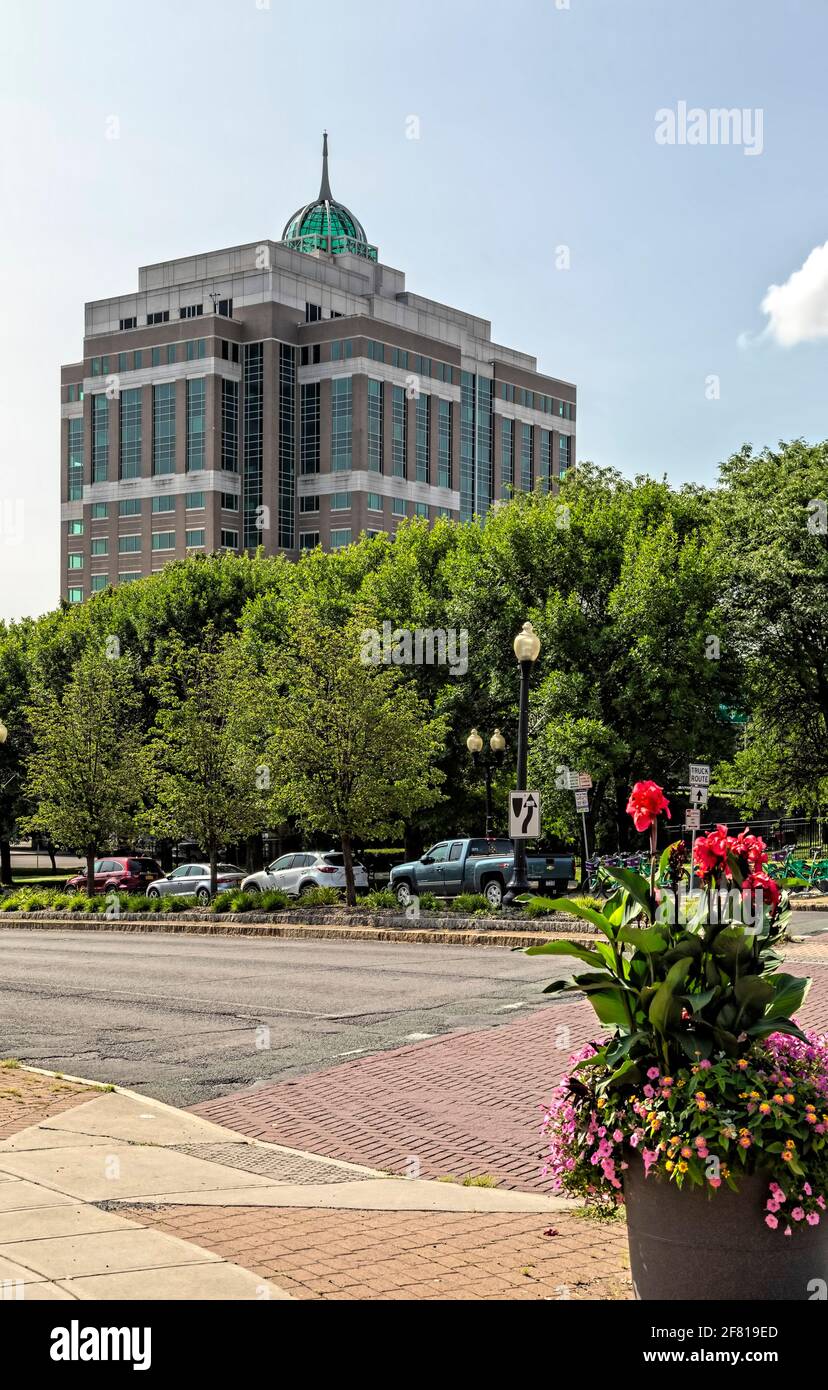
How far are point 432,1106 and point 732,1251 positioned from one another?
5370mm

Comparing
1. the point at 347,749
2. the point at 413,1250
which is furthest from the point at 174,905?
the point at 413,1250

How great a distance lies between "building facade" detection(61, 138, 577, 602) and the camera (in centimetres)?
12156

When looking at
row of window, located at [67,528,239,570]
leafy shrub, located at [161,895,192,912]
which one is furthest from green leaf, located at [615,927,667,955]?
row of window, located at [67,528,239,570]

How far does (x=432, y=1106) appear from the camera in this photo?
9844 millimetres

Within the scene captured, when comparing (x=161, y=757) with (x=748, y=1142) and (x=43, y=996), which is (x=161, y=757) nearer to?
(x=43, y=996)

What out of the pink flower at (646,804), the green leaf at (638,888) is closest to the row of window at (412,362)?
the pink flower at (646,804)

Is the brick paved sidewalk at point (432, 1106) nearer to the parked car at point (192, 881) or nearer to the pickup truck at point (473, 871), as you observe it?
the pickup truck at point (473, 871)

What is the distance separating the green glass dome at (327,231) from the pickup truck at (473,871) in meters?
124

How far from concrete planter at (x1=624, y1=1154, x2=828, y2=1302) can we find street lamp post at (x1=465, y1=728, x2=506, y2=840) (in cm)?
3084

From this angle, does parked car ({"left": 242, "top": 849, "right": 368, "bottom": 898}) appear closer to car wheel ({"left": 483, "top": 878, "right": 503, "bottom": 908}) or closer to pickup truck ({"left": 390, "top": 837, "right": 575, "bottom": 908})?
pickup truck ({"left": 390, "top": 837, "right": 575, "bottom": 908})

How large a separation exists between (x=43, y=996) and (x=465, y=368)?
128m

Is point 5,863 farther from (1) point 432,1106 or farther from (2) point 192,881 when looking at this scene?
(1) point 432,1106

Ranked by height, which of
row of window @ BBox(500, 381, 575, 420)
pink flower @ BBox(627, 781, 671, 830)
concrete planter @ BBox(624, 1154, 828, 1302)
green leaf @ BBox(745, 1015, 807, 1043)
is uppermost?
row of window @ BBox(500, 381, 575, 420)
